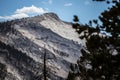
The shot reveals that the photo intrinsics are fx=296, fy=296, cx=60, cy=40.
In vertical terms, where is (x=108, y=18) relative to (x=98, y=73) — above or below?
above

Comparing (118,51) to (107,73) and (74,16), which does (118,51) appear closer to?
(107,73)

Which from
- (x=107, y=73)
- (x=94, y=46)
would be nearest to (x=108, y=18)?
(x=94, y=46)

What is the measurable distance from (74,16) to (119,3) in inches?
94.5

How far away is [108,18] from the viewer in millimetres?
13773

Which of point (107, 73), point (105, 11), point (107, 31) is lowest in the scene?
point (107, 73)

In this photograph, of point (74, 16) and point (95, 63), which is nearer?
point (95, 63)

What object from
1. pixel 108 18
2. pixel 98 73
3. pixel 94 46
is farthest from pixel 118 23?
pixel 98 73

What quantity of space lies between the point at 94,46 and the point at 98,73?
50.9 inches

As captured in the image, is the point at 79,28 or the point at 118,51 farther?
the point at 79,28

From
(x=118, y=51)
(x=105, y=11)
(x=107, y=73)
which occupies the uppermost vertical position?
(x=105, y=11)

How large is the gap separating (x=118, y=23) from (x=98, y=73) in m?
2.54

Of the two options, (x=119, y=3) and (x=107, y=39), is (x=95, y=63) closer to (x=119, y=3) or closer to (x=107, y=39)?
(x=107, y=39)

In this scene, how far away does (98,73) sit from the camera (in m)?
14.0

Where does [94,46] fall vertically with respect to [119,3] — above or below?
below
